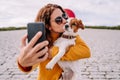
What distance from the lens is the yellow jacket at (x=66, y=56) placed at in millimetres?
3500

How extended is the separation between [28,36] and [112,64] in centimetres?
712

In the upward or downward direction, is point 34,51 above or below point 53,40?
above

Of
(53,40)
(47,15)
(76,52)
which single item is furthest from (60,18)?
(76,52)

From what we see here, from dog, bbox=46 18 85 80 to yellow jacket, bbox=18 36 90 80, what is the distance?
1.9 inches

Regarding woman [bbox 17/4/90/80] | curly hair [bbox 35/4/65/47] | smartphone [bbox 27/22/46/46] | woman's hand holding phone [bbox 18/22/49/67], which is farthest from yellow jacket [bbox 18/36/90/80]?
woman's hand holding phone [bbox 18/22/49/67]

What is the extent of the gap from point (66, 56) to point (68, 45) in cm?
11

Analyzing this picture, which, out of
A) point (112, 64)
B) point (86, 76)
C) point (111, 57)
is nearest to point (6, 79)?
point (86, 76)

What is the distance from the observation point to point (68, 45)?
11.5 feet

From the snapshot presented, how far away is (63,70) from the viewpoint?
3.67 metres

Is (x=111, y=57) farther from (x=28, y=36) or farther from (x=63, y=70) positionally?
(x=28, y=36)

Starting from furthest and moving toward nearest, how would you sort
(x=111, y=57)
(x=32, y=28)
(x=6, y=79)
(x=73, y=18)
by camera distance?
(x=111, y=57) → (x=6, y=79) → (x=73, y=18) → (x=32, y=28)

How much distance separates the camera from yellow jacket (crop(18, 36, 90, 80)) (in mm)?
3500

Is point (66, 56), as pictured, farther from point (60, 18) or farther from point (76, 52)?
point (60, 18)

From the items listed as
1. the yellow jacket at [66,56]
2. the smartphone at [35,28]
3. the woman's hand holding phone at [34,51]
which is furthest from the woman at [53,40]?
the woman's hand holding phone at [34,51]
